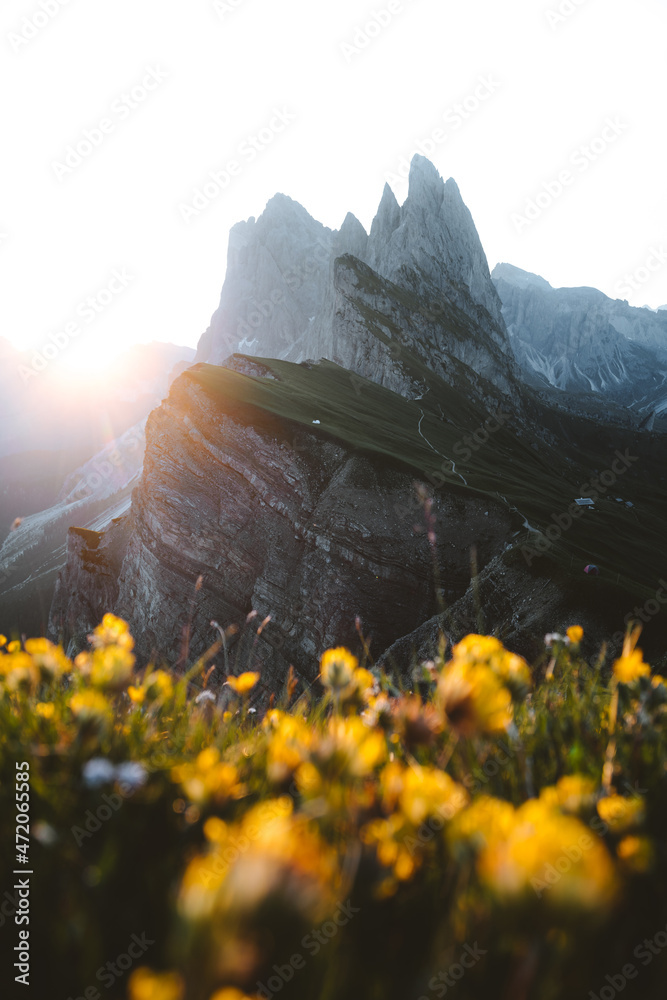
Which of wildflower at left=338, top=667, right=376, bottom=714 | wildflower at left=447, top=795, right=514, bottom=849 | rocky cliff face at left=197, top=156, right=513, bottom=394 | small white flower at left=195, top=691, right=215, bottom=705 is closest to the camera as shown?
wildflower at left=447, top=795, right=514, bottom=849

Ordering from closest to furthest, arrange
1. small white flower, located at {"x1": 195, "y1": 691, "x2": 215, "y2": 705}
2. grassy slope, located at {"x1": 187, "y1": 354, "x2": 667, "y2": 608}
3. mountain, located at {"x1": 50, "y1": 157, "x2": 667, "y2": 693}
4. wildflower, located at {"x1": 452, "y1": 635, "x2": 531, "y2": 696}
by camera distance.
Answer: wildflower, located at {"x1": 452, "y1": 635, "x2": 531, "y2": 696}
small white flower, located at {"x1": 195, "y1": 691, "x2": 215, "y2": 705}
mountain, located at {"x1": 50, "y1": 157, "x2": 667, "y2": 693}
grassy slope, located at {"x1": 187, "y1": 354, "x2": 667, "y2": 608}

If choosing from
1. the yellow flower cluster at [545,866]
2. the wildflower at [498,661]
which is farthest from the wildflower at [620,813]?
the wildflower at [498,661]

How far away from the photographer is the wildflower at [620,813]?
4.70ft

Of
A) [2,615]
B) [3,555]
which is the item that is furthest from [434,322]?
[3,555]

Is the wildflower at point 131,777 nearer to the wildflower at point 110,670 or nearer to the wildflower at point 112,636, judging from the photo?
the wildflower at point 110,670

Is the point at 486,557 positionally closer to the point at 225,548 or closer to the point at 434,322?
the point at 225,548

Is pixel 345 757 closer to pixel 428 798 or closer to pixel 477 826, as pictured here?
pixel 428 798

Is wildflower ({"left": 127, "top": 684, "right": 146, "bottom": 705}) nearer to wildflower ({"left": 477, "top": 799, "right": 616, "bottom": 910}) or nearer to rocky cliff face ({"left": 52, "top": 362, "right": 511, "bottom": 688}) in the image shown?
wildflower ({"left": 477, "top": 799, "right": 616, "bottom": 910})

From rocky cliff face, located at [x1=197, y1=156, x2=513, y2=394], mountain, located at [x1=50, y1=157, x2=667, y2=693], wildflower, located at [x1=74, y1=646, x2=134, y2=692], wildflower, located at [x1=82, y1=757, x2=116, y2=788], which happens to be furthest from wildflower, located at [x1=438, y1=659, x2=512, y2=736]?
rocky cliff face, located at [x1=197, y1=156, x2=513, y2=394]

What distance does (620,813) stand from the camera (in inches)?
58.5

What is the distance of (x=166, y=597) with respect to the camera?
1283 inches

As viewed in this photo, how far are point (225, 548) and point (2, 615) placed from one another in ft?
296

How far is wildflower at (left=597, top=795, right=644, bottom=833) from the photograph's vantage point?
56.4 inches

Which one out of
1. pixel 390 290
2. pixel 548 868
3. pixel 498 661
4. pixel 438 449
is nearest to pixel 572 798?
pixel 548 868
